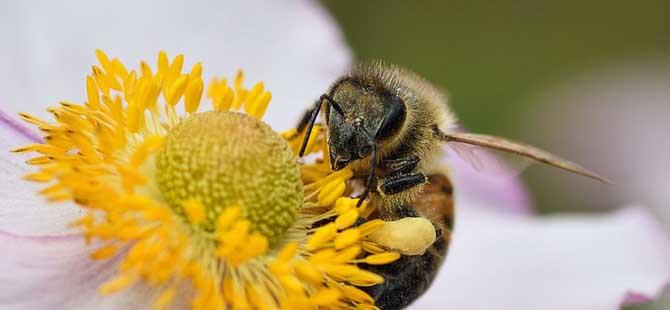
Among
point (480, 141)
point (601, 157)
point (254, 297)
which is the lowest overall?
point (601, 157)

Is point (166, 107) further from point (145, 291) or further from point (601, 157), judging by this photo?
point (601, 157)

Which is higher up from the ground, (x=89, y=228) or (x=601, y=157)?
(x=89, y=228)

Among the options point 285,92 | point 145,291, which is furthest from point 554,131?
point 145,291

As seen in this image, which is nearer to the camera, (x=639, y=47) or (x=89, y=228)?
(x=89, y=228)

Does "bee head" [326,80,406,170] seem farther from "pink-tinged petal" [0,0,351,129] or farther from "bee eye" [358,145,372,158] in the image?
"pink-tinged petal" [0,0,351,129]

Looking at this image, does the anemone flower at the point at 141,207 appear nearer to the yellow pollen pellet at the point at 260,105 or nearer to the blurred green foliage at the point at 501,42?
the yellow pollen pellet at the point at 260,105

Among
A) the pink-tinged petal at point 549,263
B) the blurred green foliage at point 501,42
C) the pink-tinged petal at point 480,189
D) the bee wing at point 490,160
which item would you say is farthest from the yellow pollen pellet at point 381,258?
the blurred green foliage at point 501,42
